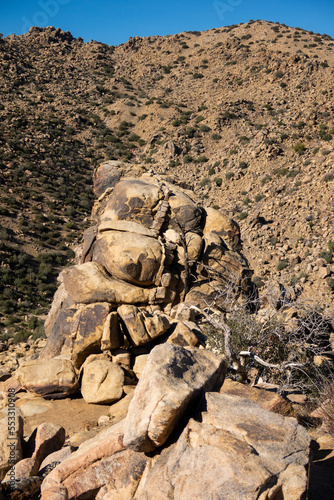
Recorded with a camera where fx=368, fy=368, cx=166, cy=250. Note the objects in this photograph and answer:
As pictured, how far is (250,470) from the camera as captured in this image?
385 centimetres

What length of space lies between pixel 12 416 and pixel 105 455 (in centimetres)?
254

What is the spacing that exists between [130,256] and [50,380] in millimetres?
4240

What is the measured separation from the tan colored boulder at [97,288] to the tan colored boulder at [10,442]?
189 inches

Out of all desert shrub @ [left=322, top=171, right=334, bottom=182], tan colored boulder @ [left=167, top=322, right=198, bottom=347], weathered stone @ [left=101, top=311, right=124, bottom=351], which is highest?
desert shrub @ [left=322, top=171, right=334, bottom=182]

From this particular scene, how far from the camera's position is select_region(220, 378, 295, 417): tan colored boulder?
224 inches

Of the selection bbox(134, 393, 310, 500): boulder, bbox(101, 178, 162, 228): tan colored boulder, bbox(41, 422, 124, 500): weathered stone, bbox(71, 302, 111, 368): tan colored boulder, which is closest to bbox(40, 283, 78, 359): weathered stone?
bbox(71, 302, 111, 368): tan colored boulder

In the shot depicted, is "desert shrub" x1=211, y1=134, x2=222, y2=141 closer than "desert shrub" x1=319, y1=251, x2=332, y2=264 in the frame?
No

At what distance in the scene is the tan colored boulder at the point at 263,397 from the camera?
569 centimetres

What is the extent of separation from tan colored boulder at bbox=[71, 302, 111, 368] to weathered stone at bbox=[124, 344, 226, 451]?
5.76 metres

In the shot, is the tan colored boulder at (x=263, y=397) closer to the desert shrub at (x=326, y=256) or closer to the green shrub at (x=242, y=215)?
the desert shrub at (x=326, y=256)

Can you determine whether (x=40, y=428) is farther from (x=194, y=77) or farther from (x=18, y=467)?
(x=194, y=77)

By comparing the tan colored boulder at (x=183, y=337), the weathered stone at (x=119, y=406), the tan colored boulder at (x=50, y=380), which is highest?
the tan colored boulder at (x=183, y=337)

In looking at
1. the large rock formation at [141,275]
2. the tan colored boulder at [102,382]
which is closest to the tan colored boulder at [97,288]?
the large rock formation at [141,275]

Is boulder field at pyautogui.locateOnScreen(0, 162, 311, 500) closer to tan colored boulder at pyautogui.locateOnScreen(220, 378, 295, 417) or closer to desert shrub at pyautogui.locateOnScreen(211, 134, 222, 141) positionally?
tan colored boulder at pyautogui.locateOnScreen(220, 378, 295, 417)
